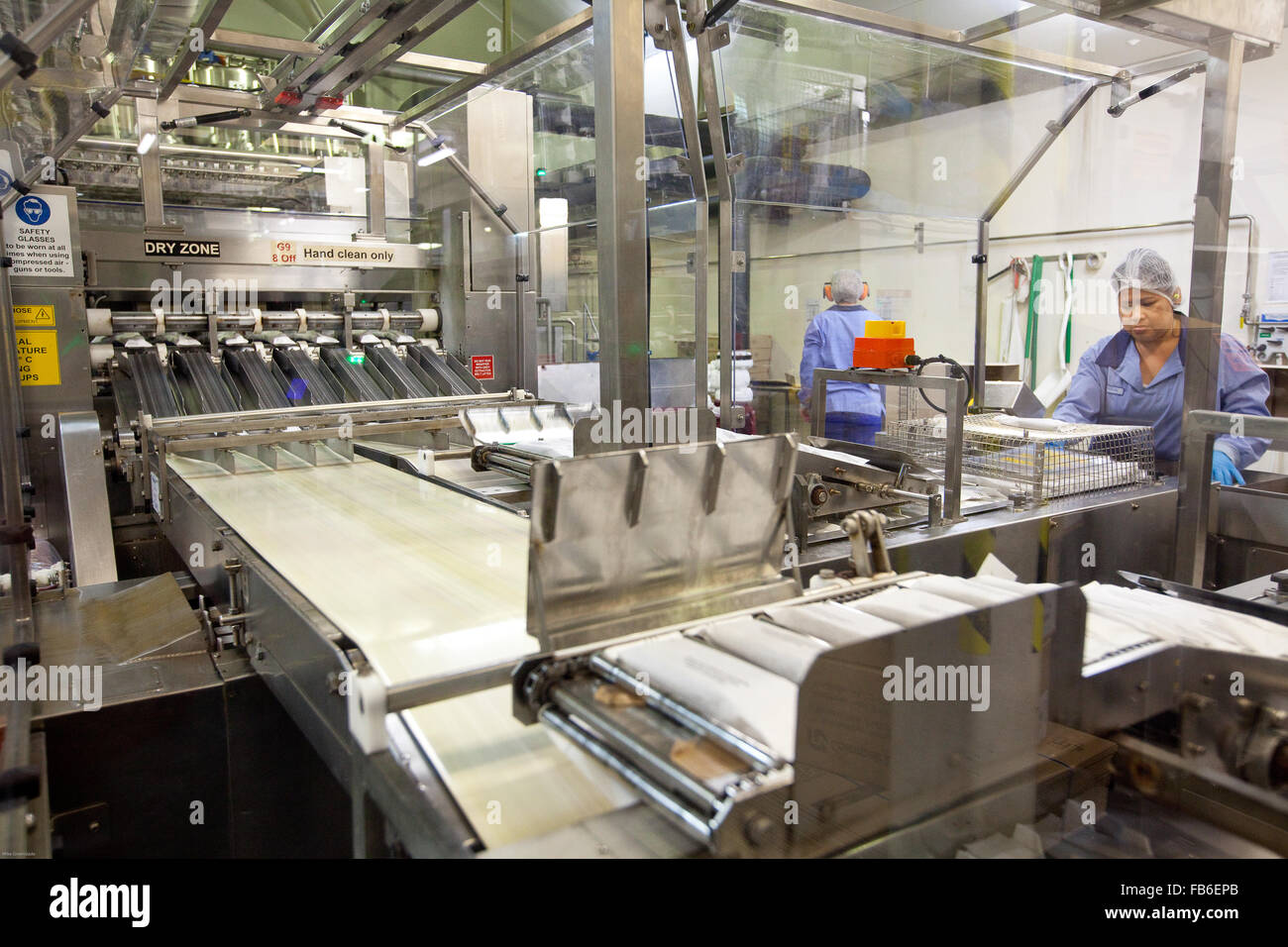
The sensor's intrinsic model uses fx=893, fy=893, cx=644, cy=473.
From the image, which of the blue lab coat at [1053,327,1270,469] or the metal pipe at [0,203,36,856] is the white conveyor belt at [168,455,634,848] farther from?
the blue lab coat at [1053,327,1270,469]

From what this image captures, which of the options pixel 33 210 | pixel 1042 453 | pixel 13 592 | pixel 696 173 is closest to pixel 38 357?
pixel 33 210

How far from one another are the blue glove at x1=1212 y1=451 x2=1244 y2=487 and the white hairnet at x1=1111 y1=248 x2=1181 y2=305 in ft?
1.95

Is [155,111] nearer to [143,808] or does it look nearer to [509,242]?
[509,242]

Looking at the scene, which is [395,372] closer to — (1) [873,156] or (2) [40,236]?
(2) [40,236]

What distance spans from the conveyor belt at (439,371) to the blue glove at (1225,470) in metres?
2.67

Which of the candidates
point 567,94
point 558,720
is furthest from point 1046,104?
point 558,720

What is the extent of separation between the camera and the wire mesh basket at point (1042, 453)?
245 cm

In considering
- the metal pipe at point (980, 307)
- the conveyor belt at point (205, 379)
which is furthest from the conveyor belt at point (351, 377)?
the metal pipe at point (980, 307)

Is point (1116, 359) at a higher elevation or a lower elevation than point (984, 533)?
higher

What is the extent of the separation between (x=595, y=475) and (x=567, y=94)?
10.3ft

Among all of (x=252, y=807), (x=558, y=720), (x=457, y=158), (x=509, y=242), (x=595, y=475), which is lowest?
(x=252, y=807)

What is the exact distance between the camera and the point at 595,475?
103 centimetres

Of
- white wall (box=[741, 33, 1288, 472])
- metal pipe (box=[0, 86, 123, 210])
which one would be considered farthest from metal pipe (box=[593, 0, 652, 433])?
white wall (box=[741, 33, 1288, 472])

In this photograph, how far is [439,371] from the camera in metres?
3.73
